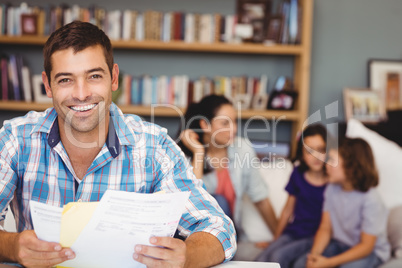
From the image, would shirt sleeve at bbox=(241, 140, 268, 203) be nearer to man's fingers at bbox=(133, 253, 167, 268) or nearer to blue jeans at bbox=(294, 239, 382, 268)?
blue jeans at bbox=(294, 239, 382, 268)

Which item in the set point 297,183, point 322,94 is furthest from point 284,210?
point 322,94

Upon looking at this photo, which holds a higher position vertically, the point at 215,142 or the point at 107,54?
the point at 107,54

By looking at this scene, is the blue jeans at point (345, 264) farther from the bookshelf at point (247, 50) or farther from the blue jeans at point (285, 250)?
the bookshelf at point (247, 50)

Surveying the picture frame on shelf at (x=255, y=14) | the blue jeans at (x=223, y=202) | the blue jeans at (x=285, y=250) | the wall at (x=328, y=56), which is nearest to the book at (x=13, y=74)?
the wall at (x=328, y=56)

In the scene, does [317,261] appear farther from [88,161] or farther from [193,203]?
[88,161]

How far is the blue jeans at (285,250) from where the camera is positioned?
210 cm

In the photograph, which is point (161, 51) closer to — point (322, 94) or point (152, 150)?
point (322, 94)

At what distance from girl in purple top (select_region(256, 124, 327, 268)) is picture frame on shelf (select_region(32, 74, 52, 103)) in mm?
1823

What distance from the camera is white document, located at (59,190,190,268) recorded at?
813 mm

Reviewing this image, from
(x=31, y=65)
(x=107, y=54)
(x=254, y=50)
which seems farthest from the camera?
(x=31, y=65)

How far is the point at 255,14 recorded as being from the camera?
133 inches

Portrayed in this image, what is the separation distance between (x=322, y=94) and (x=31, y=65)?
2110 millimetres

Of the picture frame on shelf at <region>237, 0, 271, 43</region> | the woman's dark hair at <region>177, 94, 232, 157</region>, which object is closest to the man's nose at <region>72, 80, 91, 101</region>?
the woman's dark hair at <region>177, 94, 232, 157</region>

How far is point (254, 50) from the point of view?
3.30 meters
